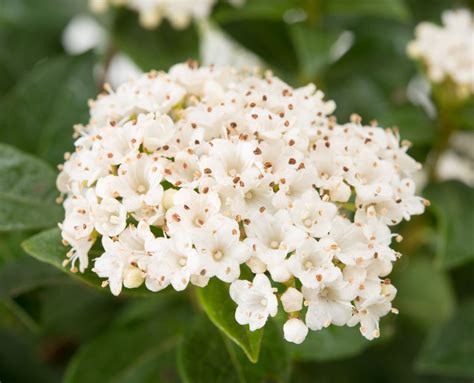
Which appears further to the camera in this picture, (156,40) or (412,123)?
(156,40)

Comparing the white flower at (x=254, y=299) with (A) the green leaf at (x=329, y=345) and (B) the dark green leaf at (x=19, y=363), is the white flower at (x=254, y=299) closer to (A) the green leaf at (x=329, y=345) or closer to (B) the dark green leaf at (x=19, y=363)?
(A) the green leaf at (x=329, y=345)

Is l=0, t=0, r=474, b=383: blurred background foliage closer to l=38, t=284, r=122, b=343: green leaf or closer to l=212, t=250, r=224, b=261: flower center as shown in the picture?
l=38, t=284, r=122, b=343: green leaf

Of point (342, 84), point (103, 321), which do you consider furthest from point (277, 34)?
point (103, 321)

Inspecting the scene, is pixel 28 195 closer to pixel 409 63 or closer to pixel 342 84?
pixel 342 84

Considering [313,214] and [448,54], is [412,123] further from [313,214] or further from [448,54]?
[313,214]

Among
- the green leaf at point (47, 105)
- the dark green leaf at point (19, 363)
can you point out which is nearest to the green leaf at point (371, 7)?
the green leaf at point (47, 105)

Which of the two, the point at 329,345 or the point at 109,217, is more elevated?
the point at 109,217

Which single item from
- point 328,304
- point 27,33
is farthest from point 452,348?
point 27,33
